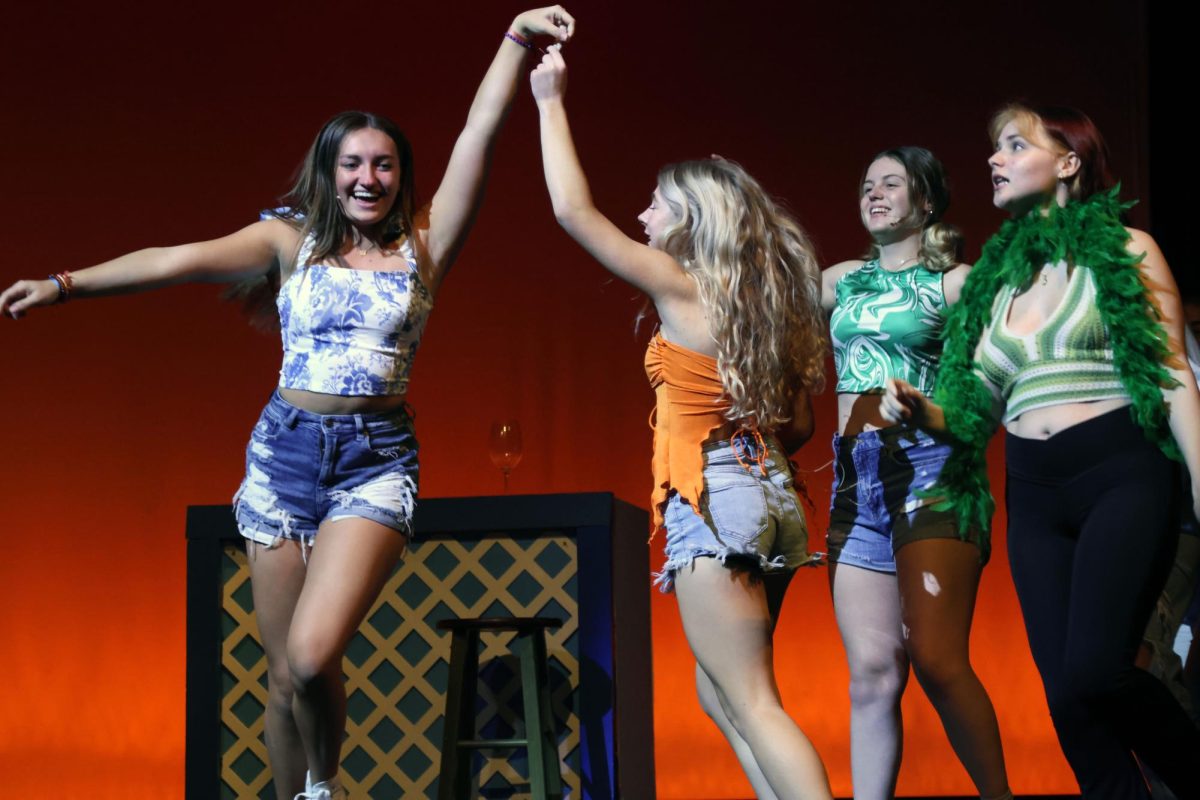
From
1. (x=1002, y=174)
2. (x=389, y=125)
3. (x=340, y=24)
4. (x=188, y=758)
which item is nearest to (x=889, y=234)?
(x=1002, y=174)

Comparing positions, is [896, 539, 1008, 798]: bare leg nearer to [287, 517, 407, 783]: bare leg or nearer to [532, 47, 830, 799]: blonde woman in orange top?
[532, 47, 830, 799]: blonde woman in orange top

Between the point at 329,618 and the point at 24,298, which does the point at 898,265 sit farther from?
the point at 24,298

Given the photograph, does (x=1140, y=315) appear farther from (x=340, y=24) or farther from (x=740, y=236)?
(x=340, y=24)

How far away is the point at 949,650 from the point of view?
247 cm

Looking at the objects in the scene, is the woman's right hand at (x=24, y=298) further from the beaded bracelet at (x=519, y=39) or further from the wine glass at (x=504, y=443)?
the wine glass at (x=504, y=443)

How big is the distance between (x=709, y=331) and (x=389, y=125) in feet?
2.42

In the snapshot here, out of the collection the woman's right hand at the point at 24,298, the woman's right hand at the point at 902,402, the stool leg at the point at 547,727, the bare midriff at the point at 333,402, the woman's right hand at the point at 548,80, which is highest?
the woman's right hand at the point at 548,80

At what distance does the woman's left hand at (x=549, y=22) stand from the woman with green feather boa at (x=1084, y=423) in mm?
746

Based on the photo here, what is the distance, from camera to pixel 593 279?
4.87 metres

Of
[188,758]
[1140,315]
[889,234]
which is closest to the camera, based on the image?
[1140,315]

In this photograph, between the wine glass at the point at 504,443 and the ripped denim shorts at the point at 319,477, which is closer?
the ripped denim shorts at the point at 319,477

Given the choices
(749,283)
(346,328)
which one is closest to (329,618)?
(346,328)

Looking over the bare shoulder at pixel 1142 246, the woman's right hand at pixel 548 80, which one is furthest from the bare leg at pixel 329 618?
the bare shoulder at pixel 1142 246

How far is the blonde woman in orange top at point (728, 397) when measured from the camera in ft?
7.00
